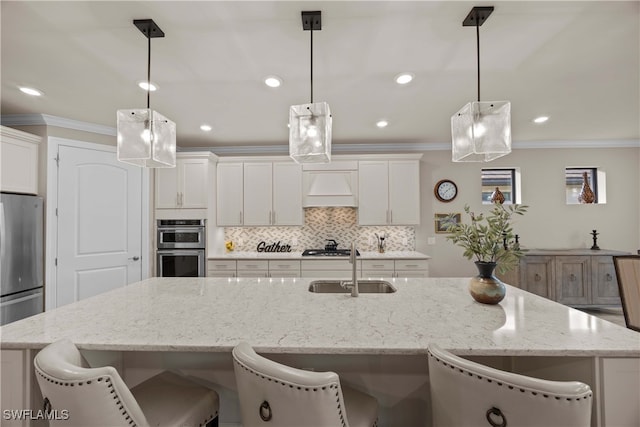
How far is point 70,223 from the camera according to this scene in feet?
10.4

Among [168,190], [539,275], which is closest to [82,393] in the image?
[168,190]

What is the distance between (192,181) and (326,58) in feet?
9.06

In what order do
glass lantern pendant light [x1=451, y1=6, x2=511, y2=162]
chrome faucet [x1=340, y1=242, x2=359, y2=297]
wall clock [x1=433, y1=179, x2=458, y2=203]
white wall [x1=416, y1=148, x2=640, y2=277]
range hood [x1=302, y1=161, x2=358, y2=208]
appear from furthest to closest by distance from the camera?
wall clock [x1=433, y1=179, x2=458, y2=203]
white wall [x1=416, y1=148, x2=640, y2=277]
range hood [x1=302, y1=161, x2=358, y2=208]
chrome faucet [x1=340, y1=242, x2=359, y2=297]
glass lantern pendant light [x1=451, y1=6, x2=511, y2=162]

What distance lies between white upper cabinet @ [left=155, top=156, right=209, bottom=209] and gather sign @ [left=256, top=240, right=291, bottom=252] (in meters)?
1.10

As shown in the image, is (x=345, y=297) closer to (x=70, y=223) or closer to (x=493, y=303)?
(x=493, y=303)

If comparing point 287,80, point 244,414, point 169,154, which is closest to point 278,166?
point 287,80

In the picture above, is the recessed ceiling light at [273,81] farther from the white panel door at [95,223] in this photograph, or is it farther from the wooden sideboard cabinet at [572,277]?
the wooden sideboard cabinet at [572,277]

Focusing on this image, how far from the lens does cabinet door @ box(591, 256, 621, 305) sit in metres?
3.80

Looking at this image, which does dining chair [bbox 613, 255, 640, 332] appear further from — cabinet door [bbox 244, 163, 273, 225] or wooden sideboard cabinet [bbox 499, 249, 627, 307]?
cabinet door [bbox 244, 163, 273, 225]

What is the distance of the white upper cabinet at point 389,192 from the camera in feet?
13.3

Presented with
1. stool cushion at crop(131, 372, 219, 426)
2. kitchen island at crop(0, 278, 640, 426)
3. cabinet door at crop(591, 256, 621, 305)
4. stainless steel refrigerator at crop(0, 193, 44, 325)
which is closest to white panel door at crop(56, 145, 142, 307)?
stainless steel refrigerator at crop(0, 193, 44, 325)

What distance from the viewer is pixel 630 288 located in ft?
5.95

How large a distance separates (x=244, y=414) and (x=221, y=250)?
11.6 ft

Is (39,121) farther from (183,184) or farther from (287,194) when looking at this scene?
(287,194)
